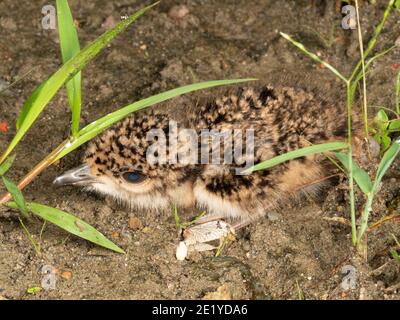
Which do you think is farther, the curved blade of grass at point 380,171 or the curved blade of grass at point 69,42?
the curved blade of grass at point 69,42

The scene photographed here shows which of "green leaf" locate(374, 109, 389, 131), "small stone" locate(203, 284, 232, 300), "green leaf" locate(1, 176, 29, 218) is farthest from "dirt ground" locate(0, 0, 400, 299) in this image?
"green leaf" locate(1, 176, 29, 218)

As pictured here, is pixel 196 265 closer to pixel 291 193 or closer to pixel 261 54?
pixel 291 193

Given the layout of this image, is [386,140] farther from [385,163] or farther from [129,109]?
[129,109]

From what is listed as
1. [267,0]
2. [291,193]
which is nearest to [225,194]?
[291,193]

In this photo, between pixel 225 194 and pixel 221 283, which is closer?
pixel 221 283

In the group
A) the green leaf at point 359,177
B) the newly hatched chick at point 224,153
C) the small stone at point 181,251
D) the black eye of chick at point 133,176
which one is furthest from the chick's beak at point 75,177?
the green leaf at point 359,177

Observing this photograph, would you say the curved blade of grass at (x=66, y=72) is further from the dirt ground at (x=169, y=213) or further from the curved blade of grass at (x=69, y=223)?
the dirt ground at (x=169, y=213)

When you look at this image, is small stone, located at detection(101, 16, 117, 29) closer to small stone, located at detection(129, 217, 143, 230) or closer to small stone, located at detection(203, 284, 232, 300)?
small stone, located at detection(129, 217, 143, 230)
